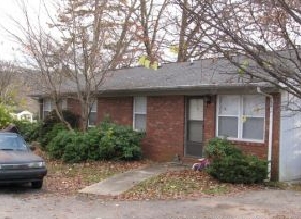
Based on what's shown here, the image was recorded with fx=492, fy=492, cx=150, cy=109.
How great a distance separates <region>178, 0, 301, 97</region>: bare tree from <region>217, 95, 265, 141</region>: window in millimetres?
9243

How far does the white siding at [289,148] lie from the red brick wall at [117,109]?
724 cm

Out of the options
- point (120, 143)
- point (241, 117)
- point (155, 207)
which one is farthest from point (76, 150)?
point (155, 207)

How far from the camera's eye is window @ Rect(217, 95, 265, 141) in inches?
571

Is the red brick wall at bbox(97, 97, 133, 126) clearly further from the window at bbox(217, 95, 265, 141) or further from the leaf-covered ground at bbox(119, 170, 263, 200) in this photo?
the leaf-covered ground at bbox(119, 170, 263, 200)

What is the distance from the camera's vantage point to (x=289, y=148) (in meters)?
13.9

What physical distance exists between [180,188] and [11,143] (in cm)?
513

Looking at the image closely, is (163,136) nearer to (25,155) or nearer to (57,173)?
(57,173)

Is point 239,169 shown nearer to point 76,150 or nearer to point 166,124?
point 166,124

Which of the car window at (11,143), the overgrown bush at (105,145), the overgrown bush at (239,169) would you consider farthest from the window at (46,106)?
the overgrown bush at (239,169)

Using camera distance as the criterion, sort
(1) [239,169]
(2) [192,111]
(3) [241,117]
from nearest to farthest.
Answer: (1) [239,169]
(3) [241,117]
(2) [192,111]

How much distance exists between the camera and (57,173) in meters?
15.7

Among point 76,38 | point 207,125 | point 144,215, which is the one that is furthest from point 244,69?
point 76,38

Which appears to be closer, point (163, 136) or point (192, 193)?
point (192, 193)

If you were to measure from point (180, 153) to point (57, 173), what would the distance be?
14.0ft
